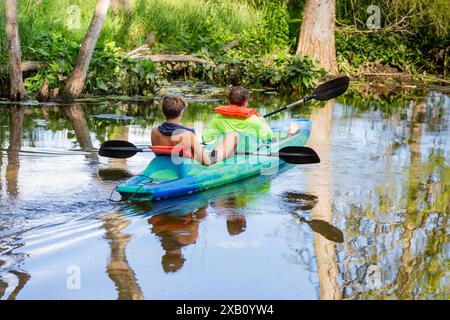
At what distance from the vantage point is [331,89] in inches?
452

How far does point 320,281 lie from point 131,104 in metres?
10.3

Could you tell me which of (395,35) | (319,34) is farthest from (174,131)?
(395,35)

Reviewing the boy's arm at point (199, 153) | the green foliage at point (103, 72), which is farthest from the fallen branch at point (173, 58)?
the boy's arm at point (199, 153)

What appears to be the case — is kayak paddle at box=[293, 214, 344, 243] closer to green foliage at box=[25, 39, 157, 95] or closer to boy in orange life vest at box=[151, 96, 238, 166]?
boy in orange life vest at box=[151, 96, 238, 166]

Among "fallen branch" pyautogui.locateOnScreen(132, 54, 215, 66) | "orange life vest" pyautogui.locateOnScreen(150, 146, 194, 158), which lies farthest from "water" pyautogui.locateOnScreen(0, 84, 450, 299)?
"fallen branch" pyautogui.locateOnScreen(132, 54, 215, 66)

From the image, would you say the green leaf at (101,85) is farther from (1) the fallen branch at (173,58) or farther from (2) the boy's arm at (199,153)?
(2) the boy's arm at (199,153)

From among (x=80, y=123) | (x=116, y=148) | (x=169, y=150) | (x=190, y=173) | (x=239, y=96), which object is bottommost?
(x=80, y=123)

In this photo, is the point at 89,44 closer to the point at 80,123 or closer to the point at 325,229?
the point at 80,123

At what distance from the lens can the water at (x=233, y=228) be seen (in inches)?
220

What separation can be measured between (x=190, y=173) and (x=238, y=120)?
139 centimetres

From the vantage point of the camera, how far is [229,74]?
19.2 metres

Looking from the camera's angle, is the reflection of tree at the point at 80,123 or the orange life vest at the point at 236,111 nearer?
the orange life vest at the point at 236,111

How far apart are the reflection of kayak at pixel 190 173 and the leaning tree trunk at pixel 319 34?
11641 millimetres

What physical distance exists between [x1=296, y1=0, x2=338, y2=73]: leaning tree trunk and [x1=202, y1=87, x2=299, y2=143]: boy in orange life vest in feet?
37.9
